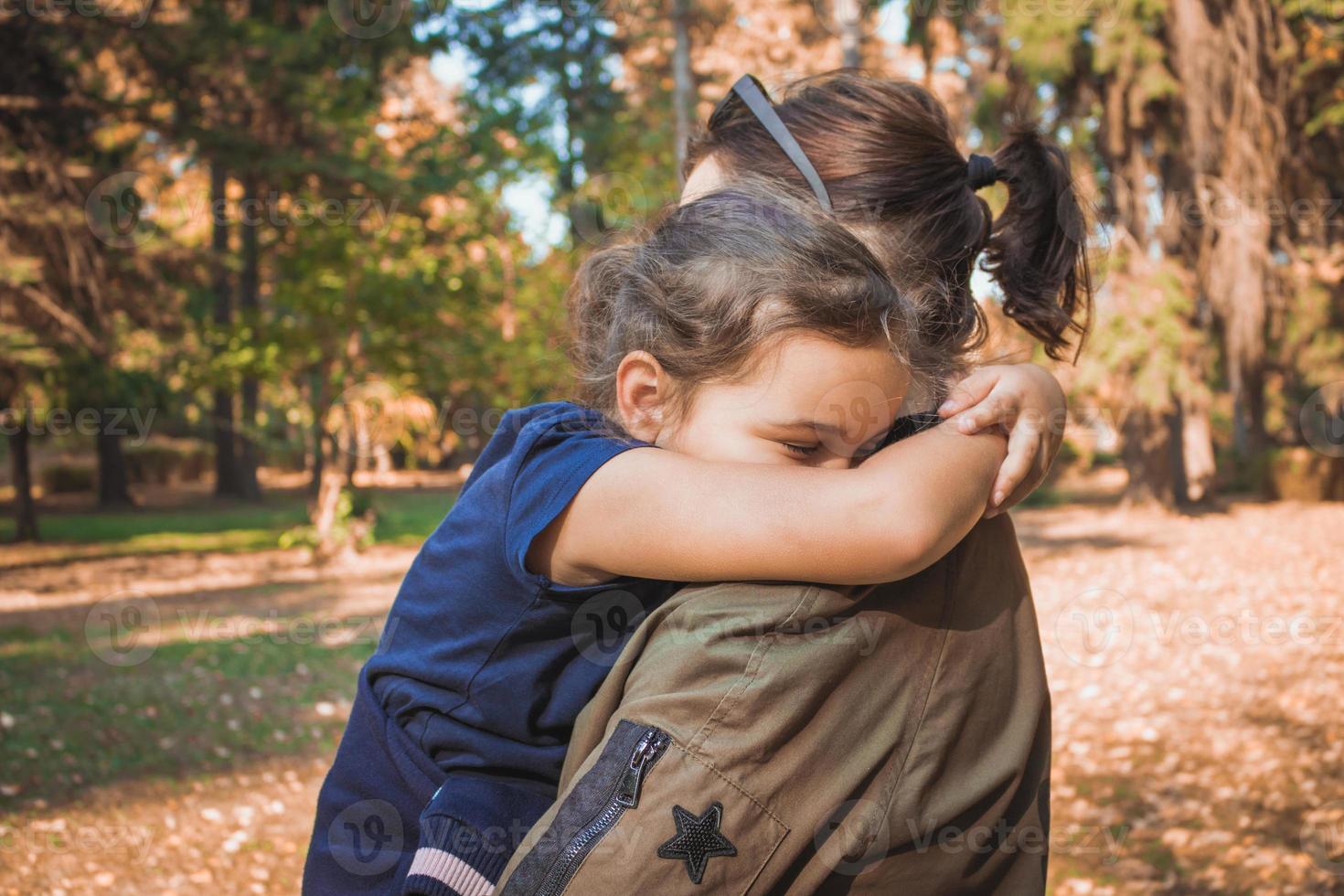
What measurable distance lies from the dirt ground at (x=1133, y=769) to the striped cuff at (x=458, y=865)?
342 cm

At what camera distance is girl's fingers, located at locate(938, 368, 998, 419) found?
65.8 inches

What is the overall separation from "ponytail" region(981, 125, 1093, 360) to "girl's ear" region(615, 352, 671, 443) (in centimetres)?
87

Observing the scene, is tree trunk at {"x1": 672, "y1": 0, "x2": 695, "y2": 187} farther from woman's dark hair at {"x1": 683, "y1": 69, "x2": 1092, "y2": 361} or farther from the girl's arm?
the girl's arm

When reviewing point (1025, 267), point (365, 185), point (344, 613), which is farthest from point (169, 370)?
point (1025, 267)

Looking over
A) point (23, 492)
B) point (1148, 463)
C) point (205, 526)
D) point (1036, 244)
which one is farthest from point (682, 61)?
point (1036, 244)

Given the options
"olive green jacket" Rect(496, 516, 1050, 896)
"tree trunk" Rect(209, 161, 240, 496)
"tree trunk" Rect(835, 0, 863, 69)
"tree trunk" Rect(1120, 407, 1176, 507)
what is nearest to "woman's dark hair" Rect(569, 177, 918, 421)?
"olive green jacket" Rect(496, 516, 1050, 896)

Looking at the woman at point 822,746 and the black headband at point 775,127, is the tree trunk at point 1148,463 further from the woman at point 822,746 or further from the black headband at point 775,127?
the woman at point 822,746

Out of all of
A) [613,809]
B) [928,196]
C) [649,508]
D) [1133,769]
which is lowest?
[1133,769]

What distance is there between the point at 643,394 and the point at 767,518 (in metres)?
0.42

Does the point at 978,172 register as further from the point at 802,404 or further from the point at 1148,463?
the point at 1148,463

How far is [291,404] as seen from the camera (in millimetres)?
21953

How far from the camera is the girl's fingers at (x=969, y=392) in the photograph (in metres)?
1.67

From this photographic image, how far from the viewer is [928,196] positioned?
191cm

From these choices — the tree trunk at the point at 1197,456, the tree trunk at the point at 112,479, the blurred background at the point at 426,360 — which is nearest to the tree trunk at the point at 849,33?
the blurred background at the point at 426,360
